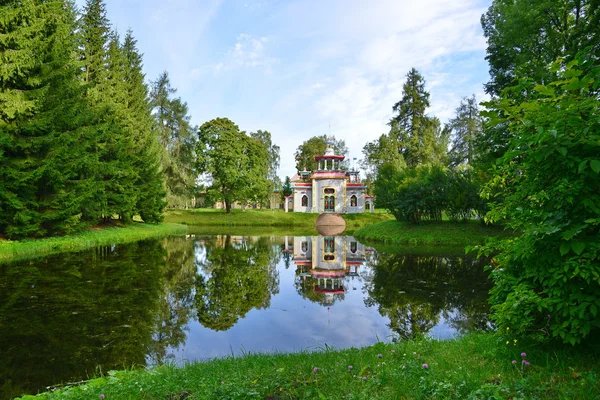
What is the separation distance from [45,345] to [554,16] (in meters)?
21.3

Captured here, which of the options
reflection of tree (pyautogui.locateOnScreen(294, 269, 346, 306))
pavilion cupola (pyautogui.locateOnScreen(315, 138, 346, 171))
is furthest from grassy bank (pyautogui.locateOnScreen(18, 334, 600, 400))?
pavilion cupola (pyautogui.locateOnScreen(315, 138, 346, 171))

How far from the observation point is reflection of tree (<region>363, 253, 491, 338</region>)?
19.9ft

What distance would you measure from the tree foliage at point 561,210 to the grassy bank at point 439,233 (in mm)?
15397

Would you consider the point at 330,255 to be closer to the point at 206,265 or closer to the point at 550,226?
the point at 206,265

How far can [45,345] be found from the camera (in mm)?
4621

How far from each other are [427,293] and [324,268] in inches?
188

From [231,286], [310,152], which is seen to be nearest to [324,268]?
[231,286]

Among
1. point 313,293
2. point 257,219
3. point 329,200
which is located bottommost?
point 313,293

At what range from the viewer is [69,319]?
5699 millimetres

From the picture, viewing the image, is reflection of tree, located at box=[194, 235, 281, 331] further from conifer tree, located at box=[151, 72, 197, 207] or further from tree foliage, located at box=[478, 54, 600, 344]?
conifer tree, located at box=[151, 72, 197, 207]

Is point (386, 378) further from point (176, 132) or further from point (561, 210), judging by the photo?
point (176, 132)

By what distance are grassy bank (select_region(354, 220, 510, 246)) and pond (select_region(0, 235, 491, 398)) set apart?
6465mm

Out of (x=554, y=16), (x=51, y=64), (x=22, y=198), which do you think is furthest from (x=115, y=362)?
(x=554, y=16)

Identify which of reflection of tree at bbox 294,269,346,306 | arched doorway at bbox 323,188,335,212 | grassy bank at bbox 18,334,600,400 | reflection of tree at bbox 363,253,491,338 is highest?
arched doorway at bbox 323,188,335,212
